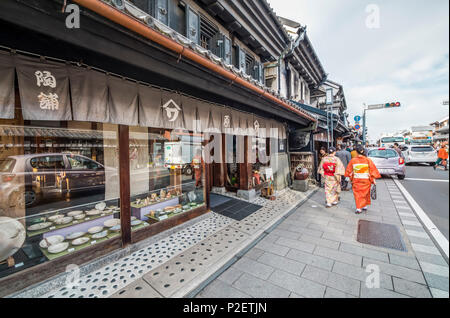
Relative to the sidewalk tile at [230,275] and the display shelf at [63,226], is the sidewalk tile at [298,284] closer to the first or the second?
the sidewalk tile at [230,275]

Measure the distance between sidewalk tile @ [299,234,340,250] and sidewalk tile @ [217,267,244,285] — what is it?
1.98 meters

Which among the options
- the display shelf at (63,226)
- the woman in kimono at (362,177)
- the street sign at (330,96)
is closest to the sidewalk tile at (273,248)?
the woman in kimono at (362,177)

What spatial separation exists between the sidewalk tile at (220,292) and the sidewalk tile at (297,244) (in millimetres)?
Answer: 1768

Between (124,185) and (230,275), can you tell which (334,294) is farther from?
(124,185)

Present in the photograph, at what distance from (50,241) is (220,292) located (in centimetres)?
334

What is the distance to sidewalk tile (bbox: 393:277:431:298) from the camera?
256 cm

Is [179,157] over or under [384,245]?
over

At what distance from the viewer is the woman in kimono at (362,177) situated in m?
5.68
